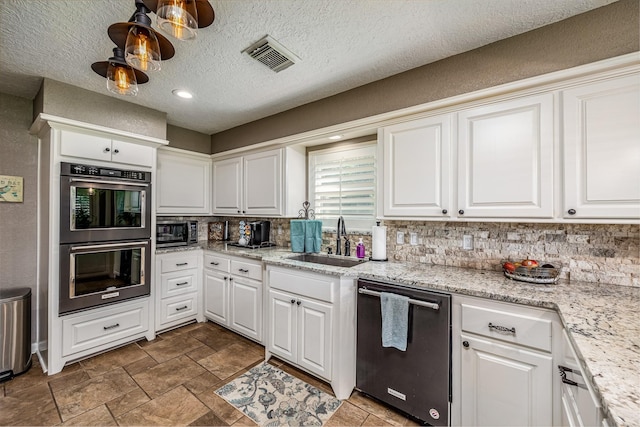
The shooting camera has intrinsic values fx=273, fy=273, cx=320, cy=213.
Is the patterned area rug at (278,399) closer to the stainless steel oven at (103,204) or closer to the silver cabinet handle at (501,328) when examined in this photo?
the silver cabinet handle at (501,328)

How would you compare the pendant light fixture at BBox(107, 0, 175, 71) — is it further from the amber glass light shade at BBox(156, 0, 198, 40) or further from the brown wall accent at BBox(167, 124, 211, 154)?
the brown wall accent at BBox(167, 124, 211, 154)

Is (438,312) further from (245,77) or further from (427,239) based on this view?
(245,77)

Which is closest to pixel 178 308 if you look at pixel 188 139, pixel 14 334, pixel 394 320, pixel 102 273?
pixel 102 273

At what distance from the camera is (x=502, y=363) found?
1.48 m

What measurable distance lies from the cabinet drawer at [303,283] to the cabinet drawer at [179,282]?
4.50 feet

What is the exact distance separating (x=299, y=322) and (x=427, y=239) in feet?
4.17

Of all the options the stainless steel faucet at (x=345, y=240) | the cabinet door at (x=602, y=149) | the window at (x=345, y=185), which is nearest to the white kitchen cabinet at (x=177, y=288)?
the window at (x=345, y=185)

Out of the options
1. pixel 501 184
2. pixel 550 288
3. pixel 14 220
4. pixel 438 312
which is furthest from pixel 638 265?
pixel 14 220

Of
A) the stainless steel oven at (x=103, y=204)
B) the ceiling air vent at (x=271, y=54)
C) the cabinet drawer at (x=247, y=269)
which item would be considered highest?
the ceiling air vent at (x=271, y=54)

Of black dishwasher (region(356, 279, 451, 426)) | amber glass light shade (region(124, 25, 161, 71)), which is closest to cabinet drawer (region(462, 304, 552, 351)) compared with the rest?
black dishwasher (region(356, 279, 451, 426))

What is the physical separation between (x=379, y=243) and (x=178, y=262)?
2.30 metres

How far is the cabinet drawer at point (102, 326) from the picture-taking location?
2.39 m

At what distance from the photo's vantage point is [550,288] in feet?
5.17

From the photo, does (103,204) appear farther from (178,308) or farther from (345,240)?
(345,240)
